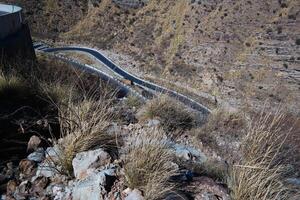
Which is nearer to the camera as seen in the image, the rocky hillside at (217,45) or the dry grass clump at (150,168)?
the dry grass clump at (150,168)

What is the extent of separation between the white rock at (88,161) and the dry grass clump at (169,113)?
4.02 m

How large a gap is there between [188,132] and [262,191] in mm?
4902

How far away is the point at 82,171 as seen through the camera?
4160 mm

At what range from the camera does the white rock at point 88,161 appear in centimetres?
415

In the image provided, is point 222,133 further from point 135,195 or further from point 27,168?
point 135,195

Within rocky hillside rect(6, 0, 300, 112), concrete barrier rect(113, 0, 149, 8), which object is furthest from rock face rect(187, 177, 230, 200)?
concrete barrier rect(113, 0, 149, 8)

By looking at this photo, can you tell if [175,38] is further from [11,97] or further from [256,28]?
[11,97]

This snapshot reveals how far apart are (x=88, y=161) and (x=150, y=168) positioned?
0.75 meters

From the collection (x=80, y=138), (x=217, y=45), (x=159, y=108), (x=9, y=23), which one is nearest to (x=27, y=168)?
(x=80, y=138)

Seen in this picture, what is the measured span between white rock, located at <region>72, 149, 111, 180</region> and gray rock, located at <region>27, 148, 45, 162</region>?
68 centimetres

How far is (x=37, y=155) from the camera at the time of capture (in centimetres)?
482

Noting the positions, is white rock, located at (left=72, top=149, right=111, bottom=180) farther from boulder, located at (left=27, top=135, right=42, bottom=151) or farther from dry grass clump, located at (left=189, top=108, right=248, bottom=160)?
dry grass clump, located at (left=189, top=108, right=248, bottom=160)

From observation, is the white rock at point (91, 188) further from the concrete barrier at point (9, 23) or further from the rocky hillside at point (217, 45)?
the rocky hillside at point (217, 45)

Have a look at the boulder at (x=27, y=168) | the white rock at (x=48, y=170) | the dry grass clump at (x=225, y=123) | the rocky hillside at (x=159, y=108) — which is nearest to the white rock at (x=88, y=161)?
the rocky hillside at (x=159, y=108)
